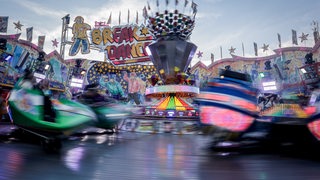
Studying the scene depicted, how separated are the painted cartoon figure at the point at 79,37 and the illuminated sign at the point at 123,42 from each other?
1.28m

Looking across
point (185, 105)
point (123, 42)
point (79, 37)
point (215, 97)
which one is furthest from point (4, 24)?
point (215, 97)

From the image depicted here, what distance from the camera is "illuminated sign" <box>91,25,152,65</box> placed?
3666cm

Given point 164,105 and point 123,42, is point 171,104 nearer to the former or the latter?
point 164,105

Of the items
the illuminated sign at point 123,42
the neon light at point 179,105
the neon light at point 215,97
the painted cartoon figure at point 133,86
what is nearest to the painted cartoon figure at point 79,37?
the illuminated sign at point 123,42

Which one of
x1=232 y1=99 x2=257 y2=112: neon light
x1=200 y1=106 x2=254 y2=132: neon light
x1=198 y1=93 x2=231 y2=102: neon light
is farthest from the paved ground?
x1=198 y1=93 x2=231 y2=102: neon light

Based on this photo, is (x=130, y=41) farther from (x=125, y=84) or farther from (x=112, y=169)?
(x=112, y=169)

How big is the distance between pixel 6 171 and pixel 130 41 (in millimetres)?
36433

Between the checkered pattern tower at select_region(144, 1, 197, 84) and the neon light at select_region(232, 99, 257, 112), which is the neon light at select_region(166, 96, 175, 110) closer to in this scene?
the checkered pattern tower at select_region(144, 1, 197, 84)

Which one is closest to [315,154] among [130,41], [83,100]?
[83,100]

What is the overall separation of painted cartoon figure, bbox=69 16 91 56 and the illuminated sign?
1.28 meters

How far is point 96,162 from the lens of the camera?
3088 mm

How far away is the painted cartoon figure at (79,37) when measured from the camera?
35.2 metres

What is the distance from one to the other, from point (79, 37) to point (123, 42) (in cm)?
737

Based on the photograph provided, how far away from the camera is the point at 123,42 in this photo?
123 feet
